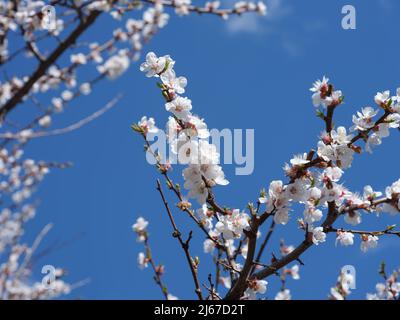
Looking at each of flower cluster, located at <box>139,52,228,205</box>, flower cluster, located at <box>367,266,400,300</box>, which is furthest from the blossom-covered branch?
flower cluster, located at <box>367,266,400,300</box>

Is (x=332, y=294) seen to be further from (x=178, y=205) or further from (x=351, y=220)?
(x=178, y=205)

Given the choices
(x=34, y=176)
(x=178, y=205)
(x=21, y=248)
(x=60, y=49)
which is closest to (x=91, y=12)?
(x=60, y=49)

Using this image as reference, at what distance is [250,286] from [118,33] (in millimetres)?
5734

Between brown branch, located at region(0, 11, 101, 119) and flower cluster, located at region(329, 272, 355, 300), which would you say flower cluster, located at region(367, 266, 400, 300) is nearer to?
flower cluster, located at region(329, 272, 355, 300)

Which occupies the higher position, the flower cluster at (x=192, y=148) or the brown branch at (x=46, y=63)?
the brown branch at (x=46, y=63)

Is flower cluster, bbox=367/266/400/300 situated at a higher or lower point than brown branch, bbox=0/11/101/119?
lower

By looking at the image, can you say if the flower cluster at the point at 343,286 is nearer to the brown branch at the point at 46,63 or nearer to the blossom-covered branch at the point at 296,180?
the blossom-covered branch at the point at 296,180

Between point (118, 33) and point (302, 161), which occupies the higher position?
point (118, 33)

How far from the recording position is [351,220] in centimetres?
233

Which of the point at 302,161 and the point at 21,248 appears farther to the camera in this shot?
the point at 21,248

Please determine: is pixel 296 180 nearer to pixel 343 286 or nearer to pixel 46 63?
pixel 343 286

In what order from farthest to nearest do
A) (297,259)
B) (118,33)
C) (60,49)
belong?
(118,33) < (60,49) < (297,259)

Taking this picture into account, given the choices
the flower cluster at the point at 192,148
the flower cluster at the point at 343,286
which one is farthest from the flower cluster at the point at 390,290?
the flower cluster at the point at 192,148
